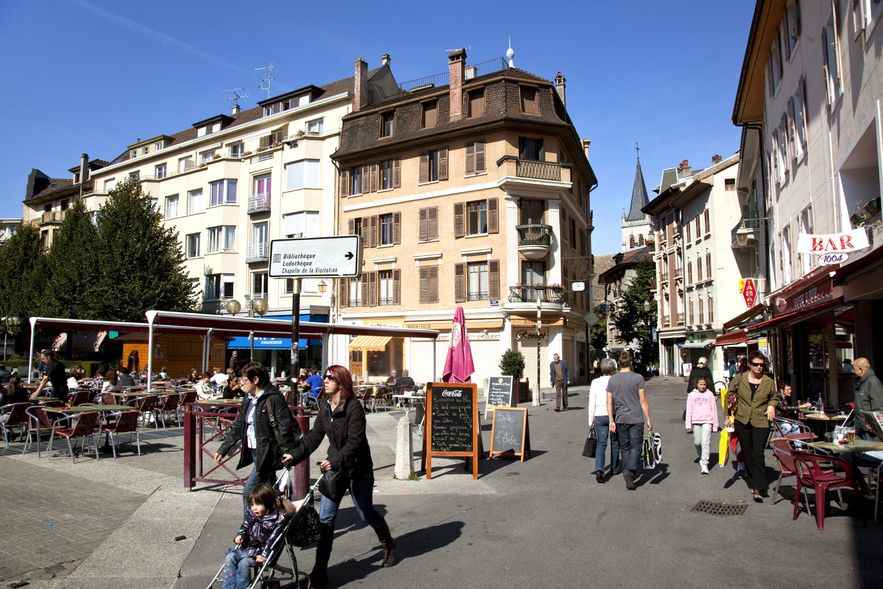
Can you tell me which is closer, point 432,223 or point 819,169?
point 819,169

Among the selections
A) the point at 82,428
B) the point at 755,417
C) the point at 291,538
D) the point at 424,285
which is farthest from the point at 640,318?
the point at 291,538

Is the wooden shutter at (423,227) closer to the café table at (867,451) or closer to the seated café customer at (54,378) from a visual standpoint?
the seated café customer at (54,378)

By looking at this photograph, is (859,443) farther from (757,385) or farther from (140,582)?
(140,582)

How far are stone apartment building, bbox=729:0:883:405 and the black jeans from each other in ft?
8.54

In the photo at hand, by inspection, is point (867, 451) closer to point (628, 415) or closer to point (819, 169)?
point (628, 415)

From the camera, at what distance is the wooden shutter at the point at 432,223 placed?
111 feet

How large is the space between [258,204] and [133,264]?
7787 millimetres

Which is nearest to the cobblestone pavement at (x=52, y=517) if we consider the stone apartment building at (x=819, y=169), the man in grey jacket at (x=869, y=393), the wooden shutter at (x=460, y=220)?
the man in grey jacket at (x=869, y=393)

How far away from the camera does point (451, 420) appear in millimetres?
9797

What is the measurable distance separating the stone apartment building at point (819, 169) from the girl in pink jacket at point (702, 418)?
244 centimetres

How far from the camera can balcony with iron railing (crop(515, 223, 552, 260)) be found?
31.9 m

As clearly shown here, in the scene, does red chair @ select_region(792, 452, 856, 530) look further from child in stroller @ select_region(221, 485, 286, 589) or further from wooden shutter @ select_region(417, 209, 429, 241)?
wooden shutter @ select_region(417, 209, 429, 241)

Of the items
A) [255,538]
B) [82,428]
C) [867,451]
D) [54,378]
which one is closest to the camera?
[255,538]

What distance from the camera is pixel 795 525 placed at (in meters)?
6.70
